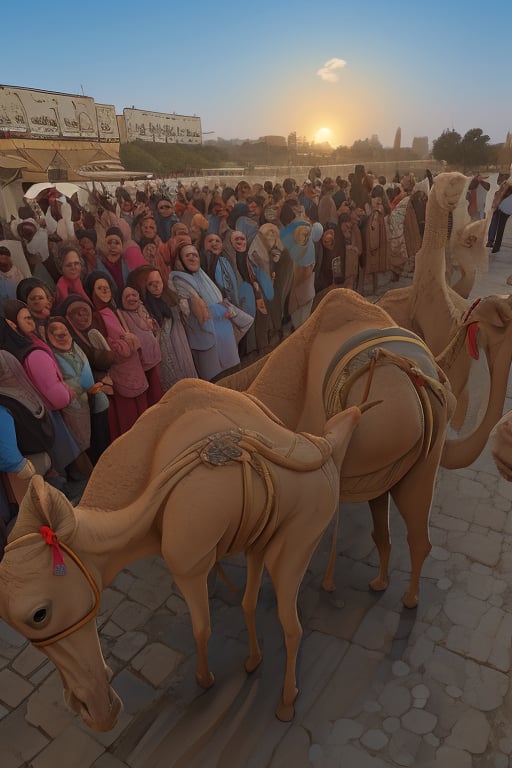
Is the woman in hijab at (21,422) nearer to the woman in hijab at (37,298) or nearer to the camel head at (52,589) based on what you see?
the woman in hijab at (37,298)

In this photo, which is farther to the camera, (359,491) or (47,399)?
(47,399)

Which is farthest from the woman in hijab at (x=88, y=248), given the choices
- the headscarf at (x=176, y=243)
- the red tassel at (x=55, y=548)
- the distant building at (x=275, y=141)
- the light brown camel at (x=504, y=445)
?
the distant building at (x=275, y=141)

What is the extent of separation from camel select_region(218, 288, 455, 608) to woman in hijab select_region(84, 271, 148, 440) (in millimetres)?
2150

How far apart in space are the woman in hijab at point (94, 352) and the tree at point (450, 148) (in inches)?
1245

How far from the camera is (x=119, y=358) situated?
5.17 meters

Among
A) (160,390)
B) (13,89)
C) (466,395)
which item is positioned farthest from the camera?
(13,89)

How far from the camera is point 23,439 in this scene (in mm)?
4230

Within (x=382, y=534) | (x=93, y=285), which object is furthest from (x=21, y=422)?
(x=382, y=534)

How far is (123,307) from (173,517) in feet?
11.6

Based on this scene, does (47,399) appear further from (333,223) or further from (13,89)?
(13,89)

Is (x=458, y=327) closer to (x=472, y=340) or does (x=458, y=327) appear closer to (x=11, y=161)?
(x=472, y=340)

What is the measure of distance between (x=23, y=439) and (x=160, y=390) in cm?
184

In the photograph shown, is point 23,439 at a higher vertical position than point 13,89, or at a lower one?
lower

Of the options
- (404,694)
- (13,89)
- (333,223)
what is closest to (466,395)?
(404,694)
